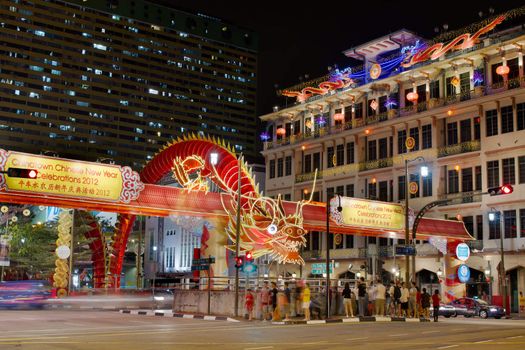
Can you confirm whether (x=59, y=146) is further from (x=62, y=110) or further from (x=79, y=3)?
(x=79, y=3)

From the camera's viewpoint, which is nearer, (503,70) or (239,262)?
(239,262)

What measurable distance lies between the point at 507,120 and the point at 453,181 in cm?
673

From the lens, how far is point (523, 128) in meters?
50.2

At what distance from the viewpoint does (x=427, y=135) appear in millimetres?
57312

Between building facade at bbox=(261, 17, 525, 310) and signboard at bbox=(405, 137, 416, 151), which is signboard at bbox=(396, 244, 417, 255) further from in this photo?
signboard at bbox=(405, 137, 416, 151)

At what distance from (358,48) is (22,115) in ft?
340

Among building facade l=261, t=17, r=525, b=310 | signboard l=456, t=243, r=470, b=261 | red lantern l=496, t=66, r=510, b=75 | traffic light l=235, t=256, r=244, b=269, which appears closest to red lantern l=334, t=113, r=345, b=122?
building facade l=261, t=17, r=525, b=310

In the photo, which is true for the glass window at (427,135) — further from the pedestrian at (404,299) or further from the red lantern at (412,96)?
the pedestrian at (404,299)

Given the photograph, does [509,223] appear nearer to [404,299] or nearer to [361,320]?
[404,299]

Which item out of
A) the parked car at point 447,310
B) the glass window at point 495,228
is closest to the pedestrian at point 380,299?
the parked car at point 447,310

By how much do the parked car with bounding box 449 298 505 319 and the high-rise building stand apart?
326 feet

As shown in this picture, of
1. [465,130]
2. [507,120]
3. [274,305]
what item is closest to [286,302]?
[274,305]

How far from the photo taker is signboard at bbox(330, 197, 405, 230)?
40.8 m

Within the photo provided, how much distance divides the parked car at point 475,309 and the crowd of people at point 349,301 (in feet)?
26.9
